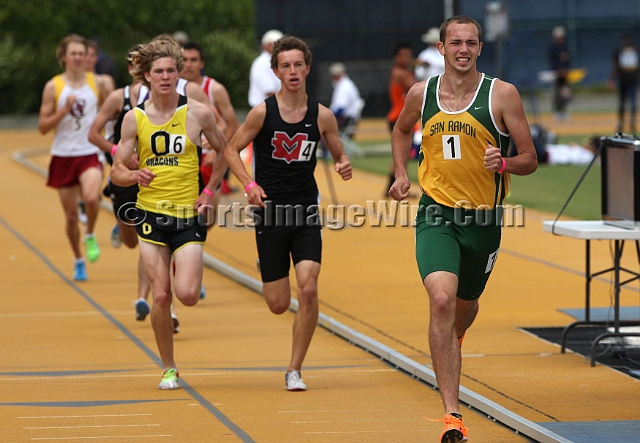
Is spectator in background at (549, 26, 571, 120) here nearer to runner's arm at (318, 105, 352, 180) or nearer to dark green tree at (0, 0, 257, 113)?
dark green tree at (0, 0, 257, 113)

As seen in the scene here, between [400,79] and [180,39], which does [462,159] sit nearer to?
[400,79]

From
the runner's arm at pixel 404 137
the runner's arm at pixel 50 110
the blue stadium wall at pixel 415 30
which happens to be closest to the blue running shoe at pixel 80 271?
the runner's arm at pixel 50 110

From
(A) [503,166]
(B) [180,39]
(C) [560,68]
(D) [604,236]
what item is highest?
(B) [180,39]

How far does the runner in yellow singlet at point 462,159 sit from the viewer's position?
6.66 m

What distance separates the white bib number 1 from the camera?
264 inches

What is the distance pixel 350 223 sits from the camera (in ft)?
55.8

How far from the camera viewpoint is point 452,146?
671 centimetres

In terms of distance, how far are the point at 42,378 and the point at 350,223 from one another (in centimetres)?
901

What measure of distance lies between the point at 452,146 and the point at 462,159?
0.29 feet

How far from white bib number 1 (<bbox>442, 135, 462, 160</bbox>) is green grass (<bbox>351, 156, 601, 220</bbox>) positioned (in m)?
9.82

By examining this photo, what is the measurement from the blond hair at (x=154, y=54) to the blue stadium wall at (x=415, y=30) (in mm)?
28194

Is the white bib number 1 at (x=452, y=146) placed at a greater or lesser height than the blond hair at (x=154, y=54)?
lesser

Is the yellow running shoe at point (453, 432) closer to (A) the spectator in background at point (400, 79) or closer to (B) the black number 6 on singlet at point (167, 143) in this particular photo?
(B) the black number 6 on singlet at point (167, 143)

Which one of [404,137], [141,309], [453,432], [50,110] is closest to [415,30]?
[50,110]
